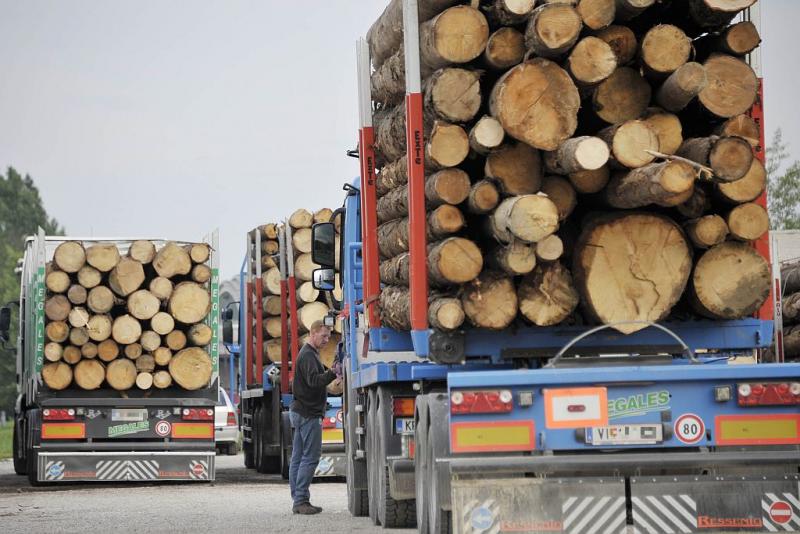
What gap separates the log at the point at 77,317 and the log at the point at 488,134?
1127 centimetres

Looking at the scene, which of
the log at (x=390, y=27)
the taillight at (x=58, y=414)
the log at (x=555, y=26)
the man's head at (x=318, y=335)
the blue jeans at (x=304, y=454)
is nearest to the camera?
the log at (x=555, y=26)

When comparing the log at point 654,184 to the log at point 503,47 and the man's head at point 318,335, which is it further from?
the man's head at point 318,335

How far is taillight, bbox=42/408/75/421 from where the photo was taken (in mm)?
19672

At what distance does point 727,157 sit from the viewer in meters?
9.95

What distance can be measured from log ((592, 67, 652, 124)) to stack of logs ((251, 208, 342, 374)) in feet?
38.1

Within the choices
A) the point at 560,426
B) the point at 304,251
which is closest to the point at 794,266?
the point at 304,251

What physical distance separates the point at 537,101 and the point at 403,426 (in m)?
3.12

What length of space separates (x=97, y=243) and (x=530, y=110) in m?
11.7

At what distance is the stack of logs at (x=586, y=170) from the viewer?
32.8 feet

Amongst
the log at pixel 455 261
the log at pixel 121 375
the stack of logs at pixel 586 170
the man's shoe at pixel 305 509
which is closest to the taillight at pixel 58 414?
the log at pixel 121 375

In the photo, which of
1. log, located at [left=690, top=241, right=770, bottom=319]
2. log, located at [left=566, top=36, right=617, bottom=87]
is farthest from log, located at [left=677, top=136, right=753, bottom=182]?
log, located at [left=566, top=36, right=617, bottom=87]

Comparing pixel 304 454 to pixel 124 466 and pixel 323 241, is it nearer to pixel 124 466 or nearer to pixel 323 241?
pixel 323 241

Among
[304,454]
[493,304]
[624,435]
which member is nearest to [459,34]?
[493,304]

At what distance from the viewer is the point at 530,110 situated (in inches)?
394
